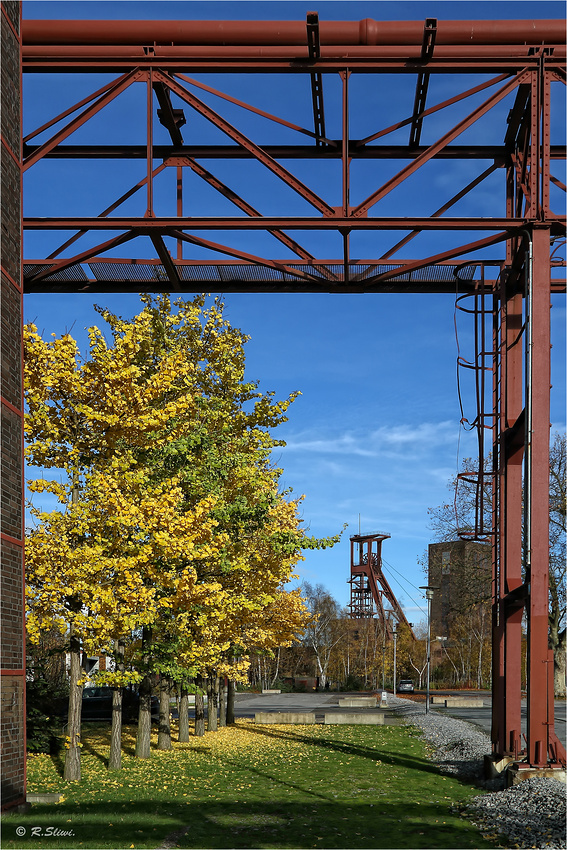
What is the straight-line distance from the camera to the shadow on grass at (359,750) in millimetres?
18688

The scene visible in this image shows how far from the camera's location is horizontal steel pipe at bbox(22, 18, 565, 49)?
14.1m

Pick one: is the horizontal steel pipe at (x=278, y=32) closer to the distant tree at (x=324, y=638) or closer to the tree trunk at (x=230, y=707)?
the tree trunk at (x=230, y=707)

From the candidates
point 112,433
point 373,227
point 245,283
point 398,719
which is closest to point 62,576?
point 112,433

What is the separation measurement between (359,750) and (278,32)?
16.9 metres

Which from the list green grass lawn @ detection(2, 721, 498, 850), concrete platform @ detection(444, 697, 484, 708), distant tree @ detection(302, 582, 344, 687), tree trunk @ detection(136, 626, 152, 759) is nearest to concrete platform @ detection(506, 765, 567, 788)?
green grass lawn @ detection(2, 721, 498, 850)

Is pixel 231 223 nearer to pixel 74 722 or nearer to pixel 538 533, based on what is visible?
pixel 538 533

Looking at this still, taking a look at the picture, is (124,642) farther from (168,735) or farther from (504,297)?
(504,297)

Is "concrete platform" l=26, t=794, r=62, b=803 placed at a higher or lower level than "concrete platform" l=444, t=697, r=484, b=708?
higher

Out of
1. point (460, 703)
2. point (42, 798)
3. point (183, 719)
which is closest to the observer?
point (42, 798)

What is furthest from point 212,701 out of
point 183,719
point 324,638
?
point 324,638

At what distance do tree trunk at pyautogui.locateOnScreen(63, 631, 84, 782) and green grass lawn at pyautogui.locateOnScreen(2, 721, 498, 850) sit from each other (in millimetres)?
271

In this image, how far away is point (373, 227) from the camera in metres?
13.8

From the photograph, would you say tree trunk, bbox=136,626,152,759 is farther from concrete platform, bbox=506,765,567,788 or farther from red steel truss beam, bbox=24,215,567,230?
red steel truss beam, bbox=24,215,567,230

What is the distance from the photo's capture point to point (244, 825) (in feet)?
38.3
